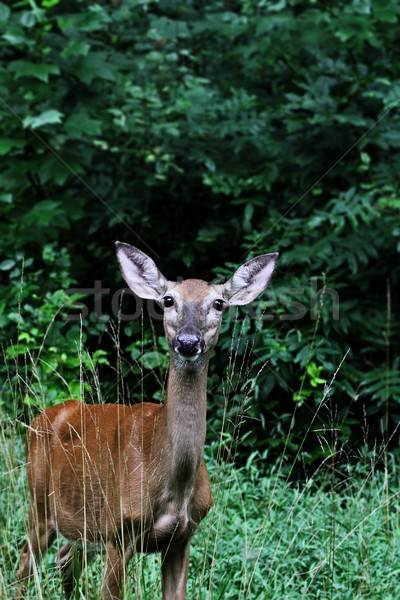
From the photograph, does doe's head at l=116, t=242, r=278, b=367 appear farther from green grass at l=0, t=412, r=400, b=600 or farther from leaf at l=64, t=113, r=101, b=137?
leaf at l=64, t=113, r=101, b=137

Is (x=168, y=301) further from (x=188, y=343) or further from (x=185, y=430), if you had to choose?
(x=185, y=430)

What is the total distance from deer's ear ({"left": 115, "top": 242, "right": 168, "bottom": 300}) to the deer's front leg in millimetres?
1122

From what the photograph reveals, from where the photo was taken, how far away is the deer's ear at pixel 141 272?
3270mm

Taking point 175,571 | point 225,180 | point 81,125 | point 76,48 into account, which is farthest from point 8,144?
point 175,571

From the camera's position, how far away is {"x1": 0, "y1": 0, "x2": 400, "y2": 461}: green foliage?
214 inches

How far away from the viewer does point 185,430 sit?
3.02 meters

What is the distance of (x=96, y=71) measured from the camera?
5.96 metres

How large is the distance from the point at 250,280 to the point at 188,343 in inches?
25.4

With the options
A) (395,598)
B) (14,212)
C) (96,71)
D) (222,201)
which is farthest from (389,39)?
(395,598)

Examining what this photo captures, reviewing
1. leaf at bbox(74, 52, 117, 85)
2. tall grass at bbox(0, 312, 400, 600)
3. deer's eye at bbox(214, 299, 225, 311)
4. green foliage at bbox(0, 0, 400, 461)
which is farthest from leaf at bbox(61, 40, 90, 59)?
deer's eye at bbox(214, 299, 225, 311)

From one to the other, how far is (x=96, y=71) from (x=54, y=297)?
6.33 feet

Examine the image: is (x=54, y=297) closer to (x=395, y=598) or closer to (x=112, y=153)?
(x=112, y=153)

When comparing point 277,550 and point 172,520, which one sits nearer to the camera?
point 172,520

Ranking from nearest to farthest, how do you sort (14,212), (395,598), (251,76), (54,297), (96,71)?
(395,598) < (54,297) < (96,71) < (14,212) < (251,76)
